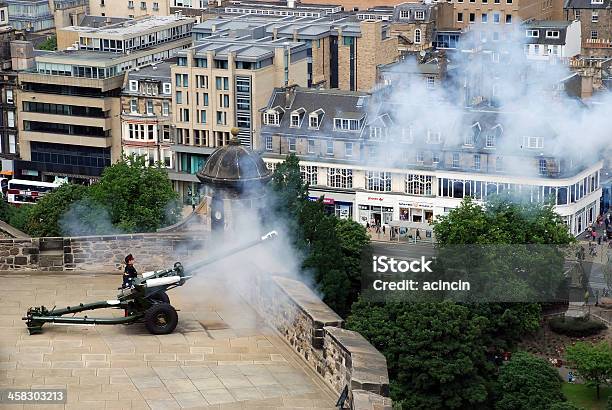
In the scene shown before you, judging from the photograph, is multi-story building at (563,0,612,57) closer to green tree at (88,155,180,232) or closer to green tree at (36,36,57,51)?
green tree at (36,36,57,51)

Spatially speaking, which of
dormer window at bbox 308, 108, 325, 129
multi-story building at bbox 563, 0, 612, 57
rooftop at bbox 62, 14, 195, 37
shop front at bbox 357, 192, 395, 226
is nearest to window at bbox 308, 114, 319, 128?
dormer window at bbox 308, 108, 325, 129

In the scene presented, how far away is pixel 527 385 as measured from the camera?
63.0 meters

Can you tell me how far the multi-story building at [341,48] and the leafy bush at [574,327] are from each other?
42.6 m

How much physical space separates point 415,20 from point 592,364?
6106cm

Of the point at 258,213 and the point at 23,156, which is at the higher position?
the point at 258,213

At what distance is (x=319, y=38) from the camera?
116000 millimetres

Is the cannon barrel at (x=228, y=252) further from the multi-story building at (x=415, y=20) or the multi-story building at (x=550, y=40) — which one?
the multi-story building at (x=550, y=40)

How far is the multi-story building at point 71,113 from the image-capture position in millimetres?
112438

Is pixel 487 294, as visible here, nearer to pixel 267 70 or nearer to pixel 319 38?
pixel 267 70

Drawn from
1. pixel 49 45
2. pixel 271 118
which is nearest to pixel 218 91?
pixel 271 118

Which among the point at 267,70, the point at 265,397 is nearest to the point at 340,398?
the point at 265,397

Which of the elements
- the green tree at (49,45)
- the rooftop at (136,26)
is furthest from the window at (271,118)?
the green tree at (49,45)

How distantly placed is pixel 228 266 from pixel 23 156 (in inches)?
3765

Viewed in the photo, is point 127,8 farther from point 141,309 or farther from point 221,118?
point 141,309
